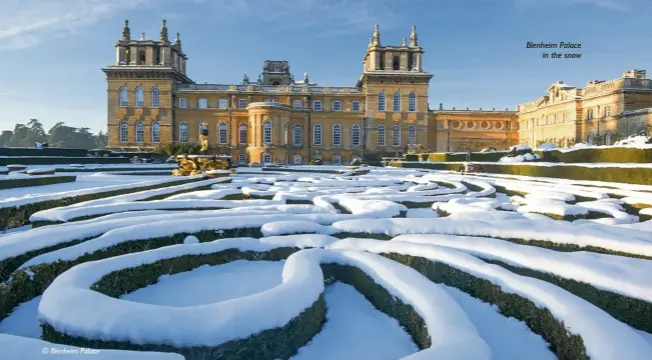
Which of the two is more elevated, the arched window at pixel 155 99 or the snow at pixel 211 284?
the arched window at pixel 155 99

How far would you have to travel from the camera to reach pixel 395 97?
51.8 meters

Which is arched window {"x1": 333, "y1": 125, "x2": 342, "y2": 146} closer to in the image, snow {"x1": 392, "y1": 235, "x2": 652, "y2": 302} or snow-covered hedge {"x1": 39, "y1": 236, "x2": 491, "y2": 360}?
snow {"x1": 392, "y1": 235, "x2": 652, "y2": 302}

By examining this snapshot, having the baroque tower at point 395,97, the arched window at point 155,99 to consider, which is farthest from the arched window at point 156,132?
the baroque tower at point 395,97

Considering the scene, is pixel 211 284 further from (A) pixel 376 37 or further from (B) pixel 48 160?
(A) pixel 376 37

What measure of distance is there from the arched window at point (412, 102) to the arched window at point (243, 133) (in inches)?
795

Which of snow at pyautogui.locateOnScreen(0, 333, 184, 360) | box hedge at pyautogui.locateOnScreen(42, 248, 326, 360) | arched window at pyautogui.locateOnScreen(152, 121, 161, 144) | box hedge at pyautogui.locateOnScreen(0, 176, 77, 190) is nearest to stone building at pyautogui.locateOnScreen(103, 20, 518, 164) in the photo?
arched window at pyautogui.locateOnScreen(152, 121, 161, 144)

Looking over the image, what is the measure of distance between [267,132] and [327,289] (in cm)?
4411

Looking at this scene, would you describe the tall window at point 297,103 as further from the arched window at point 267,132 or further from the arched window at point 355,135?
the arched window at point 355,135

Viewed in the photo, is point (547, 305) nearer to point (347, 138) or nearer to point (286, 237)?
point (286, 237)

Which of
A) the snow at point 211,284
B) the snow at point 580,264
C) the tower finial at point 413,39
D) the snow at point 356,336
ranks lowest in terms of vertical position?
the snow at point 356,336

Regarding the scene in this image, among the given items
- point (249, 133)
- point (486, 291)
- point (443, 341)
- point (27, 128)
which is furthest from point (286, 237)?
point (27, 128)

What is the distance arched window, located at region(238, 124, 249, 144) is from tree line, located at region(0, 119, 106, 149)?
48809 millimetres

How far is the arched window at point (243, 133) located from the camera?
170ft

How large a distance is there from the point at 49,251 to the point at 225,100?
161 ft
